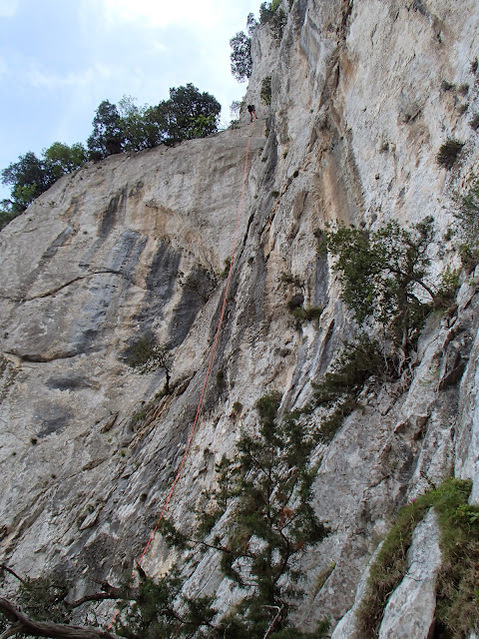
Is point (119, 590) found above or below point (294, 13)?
below

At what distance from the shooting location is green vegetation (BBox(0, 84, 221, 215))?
111 ft

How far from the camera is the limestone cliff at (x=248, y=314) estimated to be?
266 inches

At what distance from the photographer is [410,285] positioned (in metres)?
8.85

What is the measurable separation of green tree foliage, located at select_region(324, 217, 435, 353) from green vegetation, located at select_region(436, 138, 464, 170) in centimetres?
120

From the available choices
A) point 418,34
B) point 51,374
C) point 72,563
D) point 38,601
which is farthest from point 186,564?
point 51,374

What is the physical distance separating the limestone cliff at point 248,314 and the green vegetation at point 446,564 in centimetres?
17

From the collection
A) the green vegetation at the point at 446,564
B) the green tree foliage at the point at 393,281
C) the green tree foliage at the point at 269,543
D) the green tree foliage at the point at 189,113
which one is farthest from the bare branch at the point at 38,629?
the green tree foliage at the point at 189,113

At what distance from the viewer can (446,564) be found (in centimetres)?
426

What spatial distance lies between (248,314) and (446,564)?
442 inches

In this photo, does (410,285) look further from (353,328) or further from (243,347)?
(243,347)

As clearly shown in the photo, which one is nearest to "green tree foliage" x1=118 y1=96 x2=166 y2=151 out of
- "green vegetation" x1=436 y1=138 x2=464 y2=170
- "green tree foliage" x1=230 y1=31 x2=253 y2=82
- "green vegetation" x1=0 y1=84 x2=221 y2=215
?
"green vegetation" x1=0 y1=84 x2=221 y2=215

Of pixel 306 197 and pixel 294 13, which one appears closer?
pixel 306 197

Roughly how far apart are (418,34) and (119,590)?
41.1ft

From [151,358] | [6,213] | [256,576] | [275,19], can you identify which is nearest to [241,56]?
[275,19]
